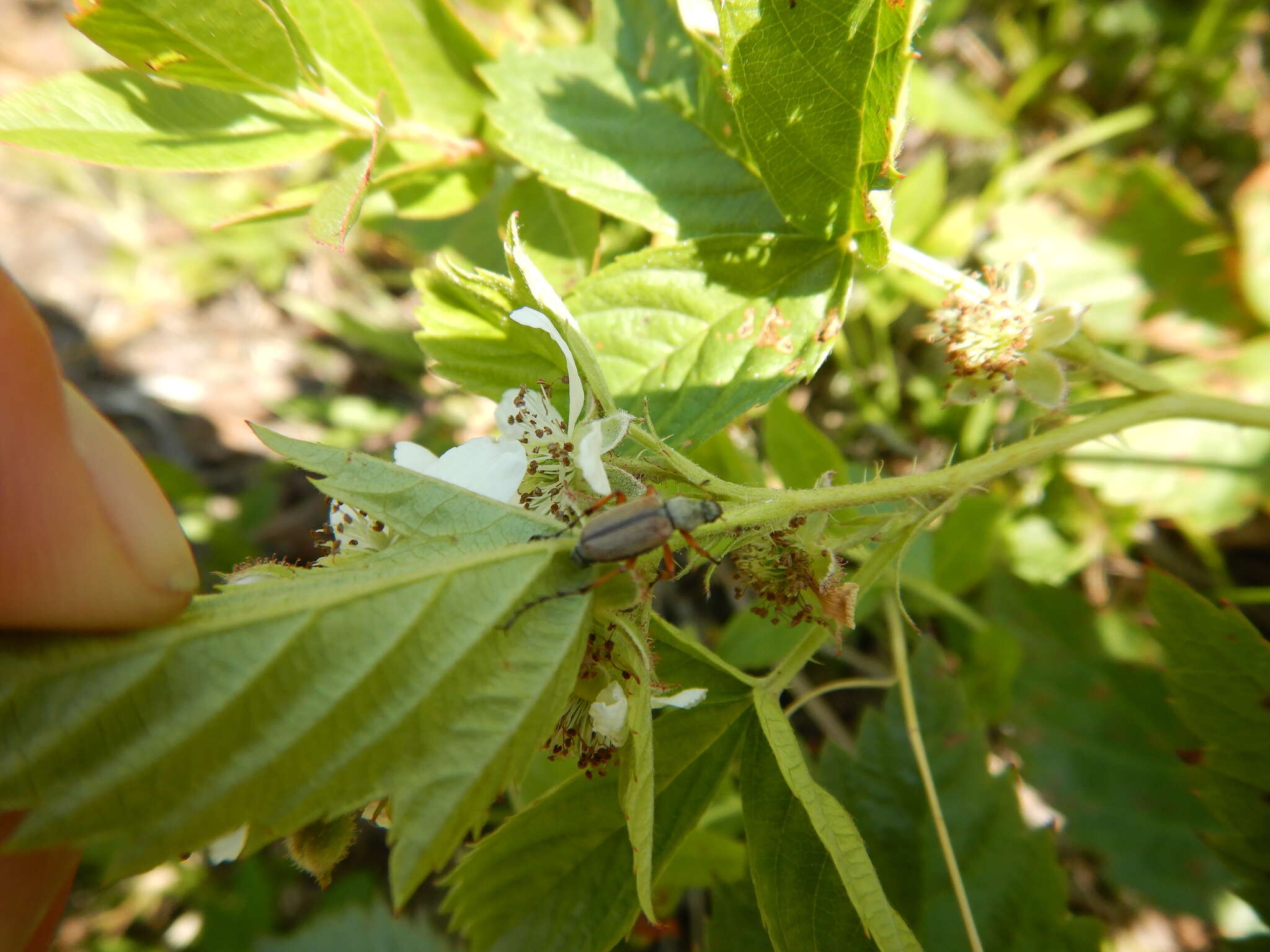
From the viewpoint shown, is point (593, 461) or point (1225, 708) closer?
point (593, 461)

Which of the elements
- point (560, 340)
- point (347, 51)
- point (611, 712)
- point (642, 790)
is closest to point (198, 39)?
point (347, 51)

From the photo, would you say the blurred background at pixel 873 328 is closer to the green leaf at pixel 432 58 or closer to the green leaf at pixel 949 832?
the green leaf at pixel 432 58

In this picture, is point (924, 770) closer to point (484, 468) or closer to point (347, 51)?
point (484, 468)

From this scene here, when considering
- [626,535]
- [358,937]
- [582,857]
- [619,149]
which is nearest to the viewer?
[626,535]

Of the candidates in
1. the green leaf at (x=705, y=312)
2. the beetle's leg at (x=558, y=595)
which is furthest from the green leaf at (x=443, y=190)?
the beetle's leg at (x=558, y=595)

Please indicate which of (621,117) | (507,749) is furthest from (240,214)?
(507,749)

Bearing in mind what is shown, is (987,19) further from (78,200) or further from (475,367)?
(78,200)

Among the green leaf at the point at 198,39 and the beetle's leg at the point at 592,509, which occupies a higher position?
the green leaf at the point at 198,39
